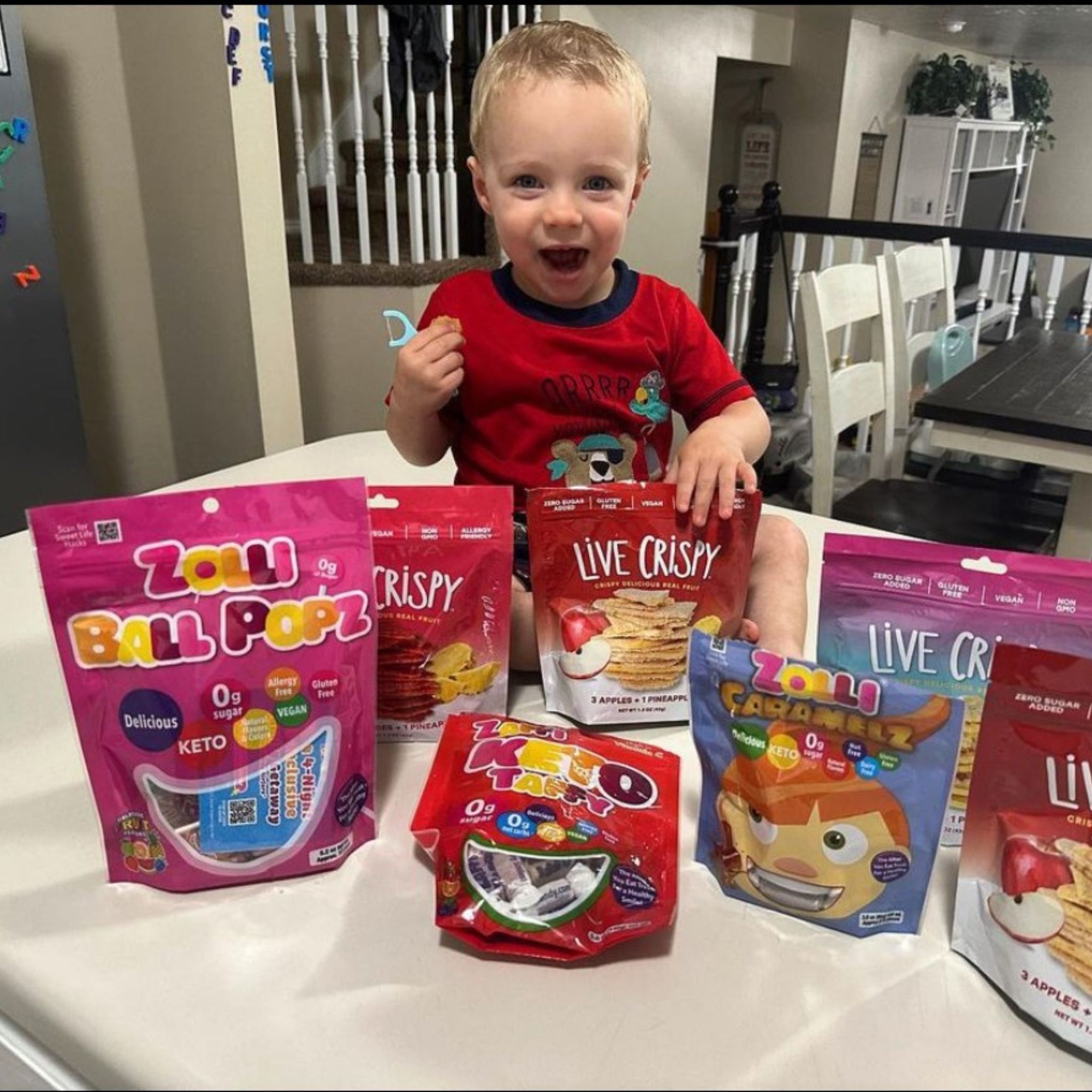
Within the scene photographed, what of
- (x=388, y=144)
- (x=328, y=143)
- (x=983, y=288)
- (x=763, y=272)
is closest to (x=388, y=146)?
(x=388, y=144)

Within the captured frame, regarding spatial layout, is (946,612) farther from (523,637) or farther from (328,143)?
(328,143)

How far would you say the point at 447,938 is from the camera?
0.42 m

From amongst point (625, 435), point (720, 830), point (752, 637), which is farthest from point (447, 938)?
point (625, 435)

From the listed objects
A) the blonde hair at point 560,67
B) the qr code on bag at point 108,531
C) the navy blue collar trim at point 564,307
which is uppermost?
the blonde hair at point 560,67

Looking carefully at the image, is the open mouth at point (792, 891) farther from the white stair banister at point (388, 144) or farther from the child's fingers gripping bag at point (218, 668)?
the white stair banister at point (388, 144)

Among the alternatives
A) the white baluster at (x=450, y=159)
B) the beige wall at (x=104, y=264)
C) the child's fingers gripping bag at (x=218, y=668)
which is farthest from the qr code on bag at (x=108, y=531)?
the white baluster at (x=450, y=159)

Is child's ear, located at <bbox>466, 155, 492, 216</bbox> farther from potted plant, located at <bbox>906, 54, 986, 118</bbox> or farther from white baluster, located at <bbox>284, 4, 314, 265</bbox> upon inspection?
white baluster, located at <bbox>284, 4, 314, 265</bbox>

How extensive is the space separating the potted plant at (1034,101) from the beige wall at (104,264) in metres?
1.18

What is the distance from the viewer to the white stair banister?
6.52 feet

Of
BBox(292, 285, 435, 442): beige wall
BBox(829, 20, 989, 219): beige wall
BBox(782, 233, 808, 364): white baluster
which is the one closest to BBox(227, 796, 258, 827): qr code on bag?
BBox(829, 20, 989, 219): beige wall

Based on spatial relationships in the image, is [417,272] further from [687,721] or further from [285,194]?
[687,721]

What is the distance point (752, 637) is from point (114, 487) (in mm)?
1770

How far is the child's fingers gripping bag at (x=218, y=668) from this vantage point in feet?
1.40

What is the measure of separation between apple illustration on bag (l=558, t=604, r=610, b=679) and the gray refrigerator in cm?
146
